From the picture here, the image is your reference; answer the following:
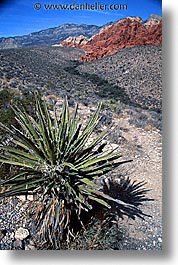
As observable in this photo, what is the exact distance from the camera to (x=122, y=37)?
3.01 m

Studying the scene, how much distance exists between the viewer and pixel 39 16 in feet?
9.64

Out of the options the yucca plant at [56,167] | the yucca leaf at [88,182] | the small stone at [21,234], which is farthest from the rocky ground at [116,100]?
the yucca leaf at [88,182]

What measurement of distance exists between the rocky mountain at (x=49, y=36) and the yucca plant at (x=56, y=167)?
0.55 metres

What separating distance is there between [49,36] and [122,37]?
18.0 inches

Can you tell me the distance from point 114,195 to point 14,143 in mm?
689

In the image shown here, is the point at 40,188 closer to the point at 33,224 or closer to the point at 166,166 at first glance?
the point at 33,224

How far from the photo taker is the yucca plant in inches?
101

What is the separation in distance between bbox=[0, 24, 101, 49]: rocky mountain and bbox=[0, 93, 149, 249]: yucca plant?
1.82ft

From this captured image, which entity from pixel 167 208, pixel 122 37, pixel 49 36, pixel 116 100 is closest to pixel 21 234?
pixel 167 208

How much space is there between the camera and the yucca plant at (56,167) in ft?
8.43

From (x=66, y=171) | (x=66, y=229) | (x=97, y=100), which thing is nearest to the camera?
(x=66, y=171)

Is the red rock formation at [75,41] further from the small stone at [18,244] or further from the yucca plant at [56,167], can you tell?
the small stone at [18,244]

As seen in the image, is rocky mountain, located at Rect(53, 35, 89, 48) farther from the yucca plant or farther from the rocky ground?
the yucca plant

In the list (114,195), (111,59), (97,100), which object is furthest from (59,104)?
(114,195)
